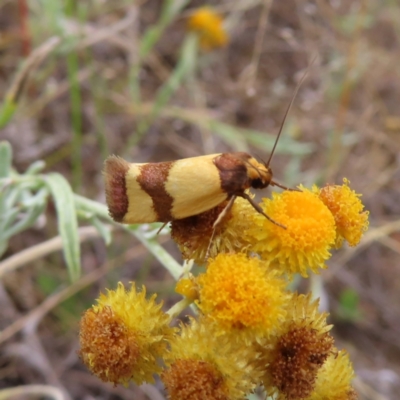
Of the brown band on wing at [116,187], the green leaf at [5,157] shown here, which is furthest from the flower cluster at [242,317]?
the green leaf at [5,157]

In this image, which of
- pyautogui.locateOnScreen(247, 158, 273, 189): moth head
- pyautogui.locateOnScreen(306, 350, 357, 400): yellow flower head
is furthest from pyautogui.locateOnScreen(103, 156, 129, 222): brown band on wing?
pyautogui.locateOnScreen(306, 350, 357, 400): yellow flower head

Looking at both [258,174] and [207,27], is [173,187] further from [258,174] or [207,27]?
[207,27]

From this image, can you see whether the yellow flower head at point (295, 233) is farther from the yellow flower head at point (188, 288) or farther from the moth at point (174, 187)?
the yellow flower head at point (188, 288)

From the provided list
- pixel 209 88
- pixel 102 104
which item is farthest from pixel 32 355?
pixel 209 88

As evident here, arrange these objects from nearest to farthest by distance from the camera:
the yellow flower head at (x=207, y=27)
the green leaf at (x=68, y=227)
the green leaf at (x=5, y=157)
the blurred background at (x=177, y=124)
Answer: the green leaf at (x=68, y=227), the green leaf at (x=5, y=157), the blurred background at (x=177, y=124), the yellow flower head at (x=207, y=27)

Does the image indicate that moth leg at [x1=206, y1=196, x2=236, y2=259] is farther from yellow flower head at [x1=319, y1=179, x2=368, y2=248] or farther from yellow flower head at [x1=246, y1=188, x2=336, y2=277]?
yellow flower head at [x1=319, y1=179, x2=368, y2=248]

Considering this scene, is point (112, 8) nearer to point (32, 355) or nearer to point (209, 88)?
point (209, 88)
